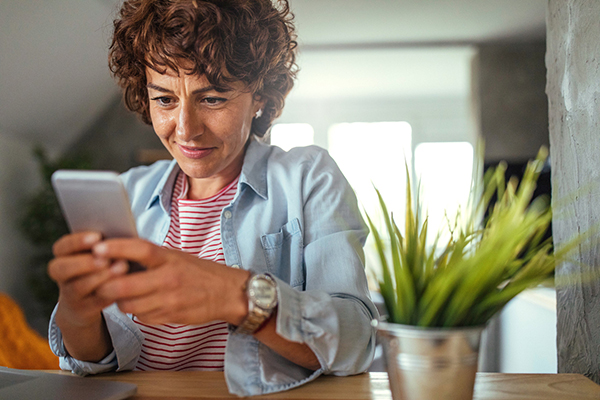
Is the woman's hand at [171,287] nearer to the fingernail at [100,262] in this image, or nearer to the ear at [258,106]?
the fingernail at [100,262]

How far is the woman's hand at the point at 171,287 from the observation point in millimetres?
452

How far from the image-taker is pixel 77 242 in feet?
1.53

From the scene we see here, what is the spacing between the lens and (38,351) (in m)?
2.23

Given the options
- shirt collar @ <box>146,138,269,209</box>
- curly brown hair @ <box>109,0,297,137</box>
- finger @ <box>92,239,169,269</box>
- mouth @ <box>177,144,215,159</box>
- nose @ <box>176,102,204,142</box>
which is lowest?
finger @ <box>92,239,169,269</box>

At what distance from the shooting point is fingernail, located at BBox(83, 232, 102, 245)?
1.52 ft

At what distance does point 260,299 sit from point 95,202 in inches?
8.1

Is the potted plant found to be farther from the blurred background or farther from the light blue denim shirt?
the blurred background

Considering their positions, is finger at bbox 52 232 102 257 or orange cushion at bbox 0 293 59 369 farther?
orange cushion at bbox 0 293 59 369

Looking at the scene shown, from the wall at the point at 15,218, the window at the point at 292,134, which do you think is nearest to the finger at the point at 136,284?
the wall at the point at 15,218

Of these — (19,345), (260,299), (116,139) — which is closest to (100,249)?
(260,299)

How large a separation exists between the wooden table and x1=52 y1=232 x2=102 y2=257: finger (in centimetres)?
24

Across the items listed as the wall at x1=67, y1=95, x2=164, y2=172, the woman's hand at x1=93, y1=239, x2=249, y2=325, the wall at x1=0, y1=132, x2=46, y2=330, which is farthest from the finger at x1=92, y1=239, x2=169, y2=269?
the wall at x1=67, y1=95, x2=164, y2=172

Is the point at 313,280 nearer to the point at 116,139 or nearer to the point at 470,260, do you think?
the point at 470,260

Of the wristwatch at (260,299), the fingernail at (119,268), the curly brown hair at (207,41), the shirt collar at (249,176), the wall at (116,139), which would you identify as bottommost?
the wristwatch at (260,299)
